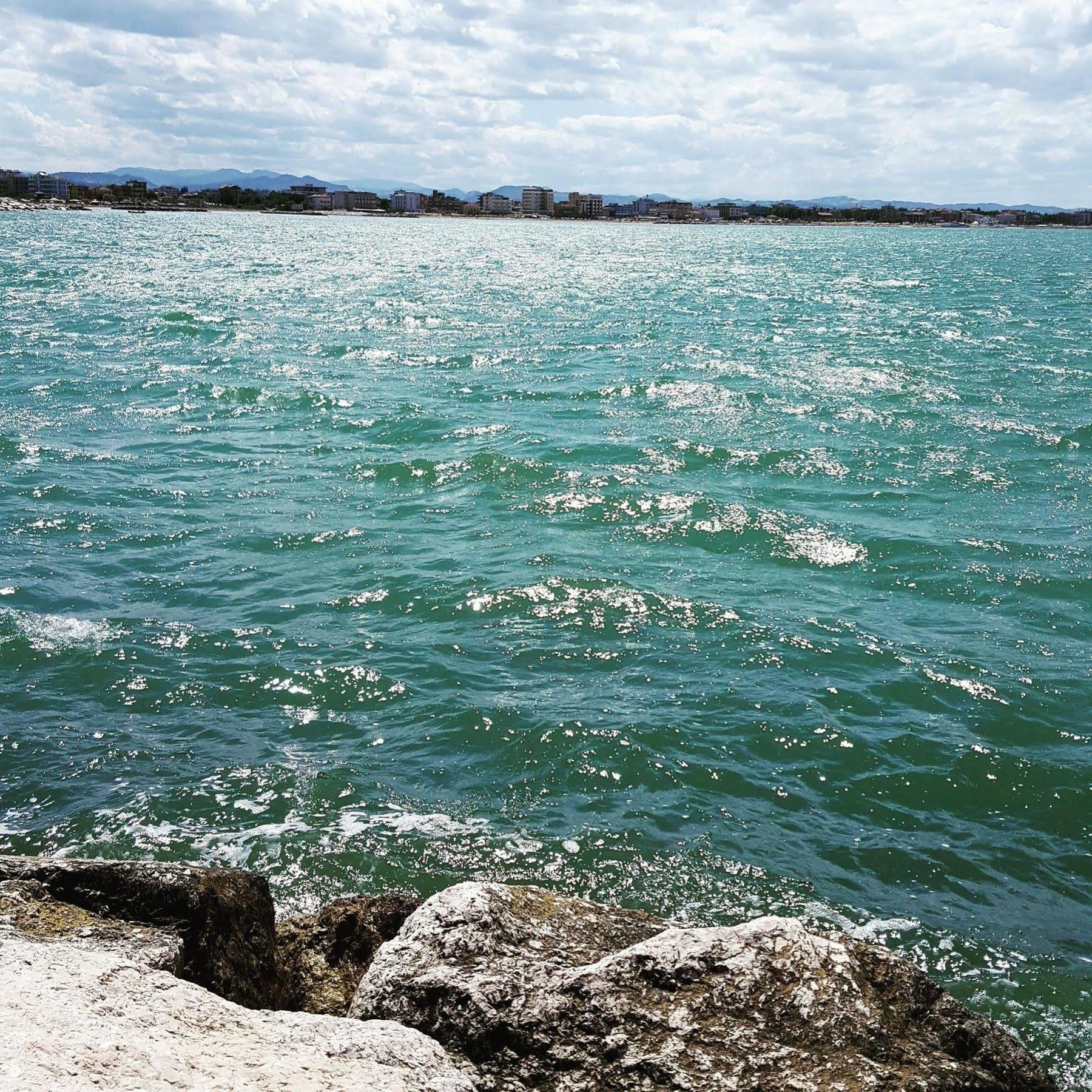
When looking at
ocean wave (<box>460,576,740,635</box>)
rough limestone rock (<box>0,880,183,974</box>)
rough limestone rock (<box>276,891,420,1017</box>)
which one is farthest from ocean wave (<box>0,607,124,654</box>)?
rough limestone rock (<box>0,880,183,974</box>)

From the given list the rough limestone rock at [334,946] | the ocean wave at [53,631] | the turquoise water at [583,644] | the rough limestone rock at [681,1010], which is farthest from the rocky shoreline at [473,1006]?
the ocean wave at [53,631]

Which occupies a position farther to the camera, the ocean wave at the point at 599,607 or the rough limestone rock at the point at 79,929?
the ocean wave at the point at 599,607

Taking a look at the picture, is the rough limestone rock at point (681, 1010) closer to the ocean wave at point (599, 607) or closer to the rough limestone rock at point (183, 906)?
the rough limestone rock at point (183, 906)

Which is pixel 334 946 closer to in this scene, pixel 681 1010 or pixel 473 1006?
pixel 473 1006

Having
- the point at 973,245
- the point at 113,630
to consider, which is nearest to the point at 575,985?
the point at 113,630

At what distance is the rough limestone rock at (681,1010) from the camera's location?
4504 millimetres

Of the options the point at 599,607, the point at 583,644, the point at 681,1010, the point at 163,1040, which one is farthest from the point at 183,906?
the point at 599,607

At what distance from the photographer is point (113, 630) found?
12.6m

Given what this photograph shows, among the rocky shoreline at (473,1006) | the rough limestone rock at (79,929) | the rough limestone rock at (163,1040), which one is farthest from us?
the rough limestone rock at (79,929)

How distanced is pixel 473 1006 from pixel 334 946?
2008 millimetres

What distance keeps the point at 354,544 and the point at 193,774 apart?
6.62 metres

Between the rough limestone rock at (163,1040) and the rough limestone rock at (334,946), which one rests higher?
the rough limestone rock at (163,1040)

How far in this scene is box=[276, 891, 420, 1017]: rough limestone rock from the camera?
19.9 feet

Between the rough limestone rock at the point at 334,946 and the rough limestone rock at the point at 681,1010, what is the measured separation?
3.76ft
